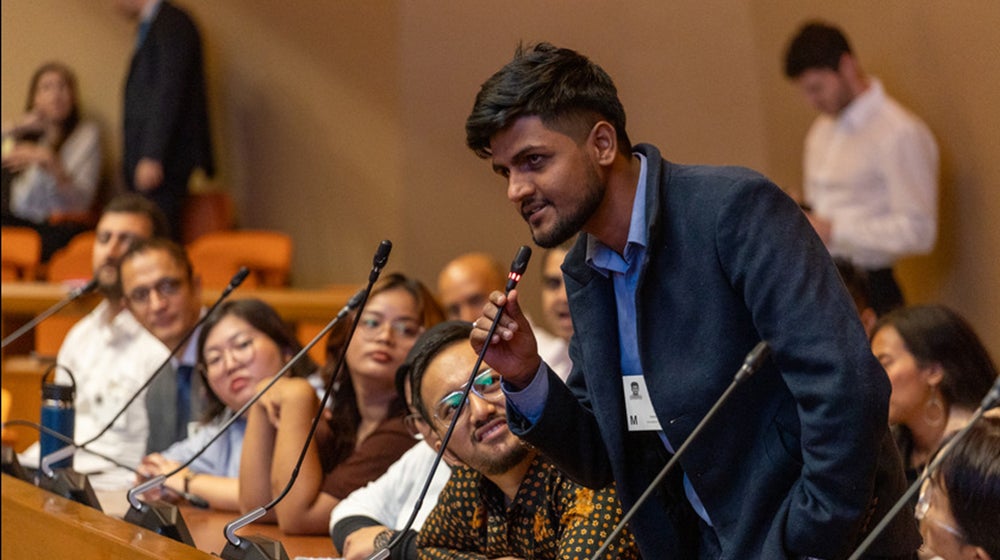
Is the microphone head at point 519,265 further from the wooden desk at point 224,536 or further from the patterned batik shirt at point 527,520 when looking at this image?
the wooden desk at point 224,536

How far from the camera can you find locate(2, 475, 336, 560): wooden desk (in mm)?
2041

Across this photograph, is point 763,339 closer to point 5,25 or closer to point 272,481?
point 272,481

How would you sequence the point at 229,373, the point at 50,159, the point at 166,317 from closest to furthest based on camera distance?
the point at 229,373 → the point at 166,317 → the point at 50,159

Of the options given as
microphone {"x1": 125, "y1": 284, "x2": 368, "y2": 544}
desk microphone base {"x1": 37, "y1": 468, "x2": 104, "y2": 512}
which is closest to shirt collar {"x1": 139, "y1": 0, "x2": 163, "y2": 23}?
desk microphone base {"x1": 37, "y1": 468, "x2": 104, "y2": 512}

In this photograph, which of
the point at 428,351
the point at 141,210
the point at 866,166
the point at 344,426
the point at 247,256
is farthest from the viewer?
the point at 247,256

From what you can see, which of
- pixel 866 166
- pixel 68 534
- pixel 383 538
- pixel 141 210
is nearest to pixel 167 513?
pixel 68 534

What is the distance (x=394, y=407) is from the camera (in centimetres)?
310

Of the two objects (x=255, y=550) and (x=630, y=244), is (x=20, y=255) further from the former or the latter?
(x=630, y=244)

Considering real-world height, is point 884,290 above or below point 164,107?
below

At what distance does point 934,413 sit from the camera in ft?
8.66

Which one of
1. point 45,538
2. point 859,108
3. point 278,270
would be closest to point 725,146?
point 859,108

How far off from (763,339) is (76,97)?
5.66m

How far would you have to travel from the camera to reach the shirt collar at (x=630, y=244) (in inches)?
65.7

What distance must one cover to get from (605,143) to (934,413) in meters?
1.26
